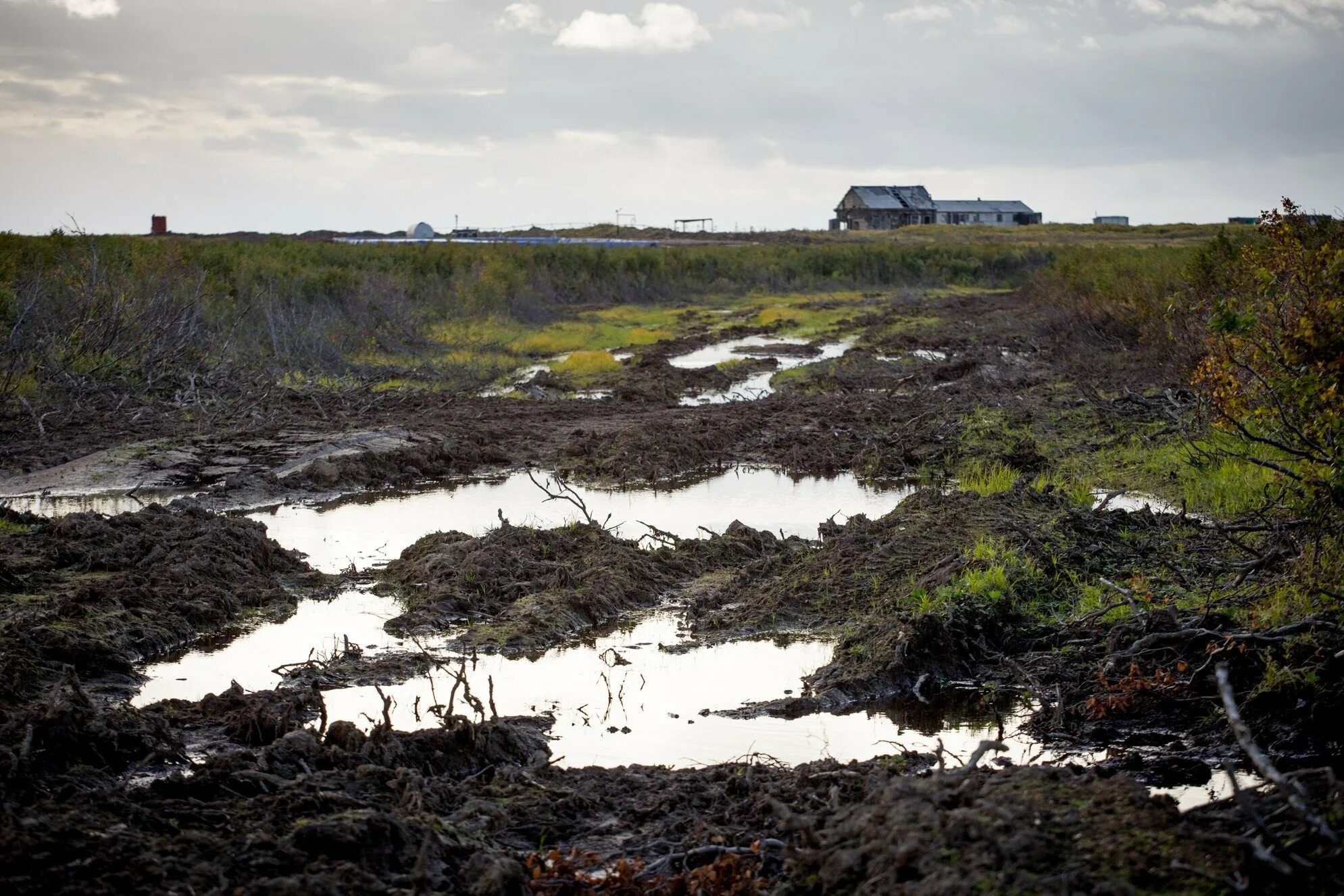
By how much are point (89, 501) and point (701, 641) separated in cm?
893

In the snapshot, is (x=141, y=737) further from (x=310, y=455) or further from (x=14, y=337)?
(x=14, y=337)

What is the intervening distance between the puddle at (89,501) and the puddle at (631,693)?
5244mm

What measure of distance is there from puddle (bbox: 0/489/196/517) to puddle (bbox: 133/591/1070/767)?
17.2 feet

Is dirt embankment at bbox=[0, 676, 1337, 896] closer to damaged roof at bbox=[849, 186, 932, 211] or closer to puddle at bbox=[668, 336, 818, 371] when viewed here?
puddle at bbox=[668, 336, 818, 371]

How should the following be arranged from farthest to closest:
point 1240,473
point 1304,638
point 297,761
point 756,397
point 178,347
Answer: point 756,397 → point 178,347 → point 1240,473 → point 1304,638 → point 297,761

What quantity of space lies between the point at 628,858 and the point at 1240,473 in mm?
9399

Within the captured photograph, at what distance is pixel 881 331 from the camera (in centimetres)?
3734

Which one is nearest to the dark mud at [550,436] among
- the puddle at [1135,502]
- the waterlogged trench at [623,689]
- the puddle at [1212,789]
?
the puddle at [1135,502]

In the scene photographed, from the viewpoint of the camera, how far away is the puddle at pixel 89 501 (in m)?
14.0

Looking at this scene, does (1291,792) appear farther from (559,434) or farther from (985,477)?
(559,434)

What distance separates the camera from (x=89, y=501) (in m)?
14.5

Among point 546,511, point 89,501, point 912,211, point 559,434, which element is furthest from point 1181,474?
point 912,211

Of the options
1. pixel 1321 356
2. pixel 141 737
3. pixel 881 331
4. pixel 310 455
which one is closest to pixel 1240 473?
pixel 1321 356

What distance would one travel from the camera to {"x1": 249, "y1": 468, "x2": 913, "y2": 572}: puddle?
12.8 meters
